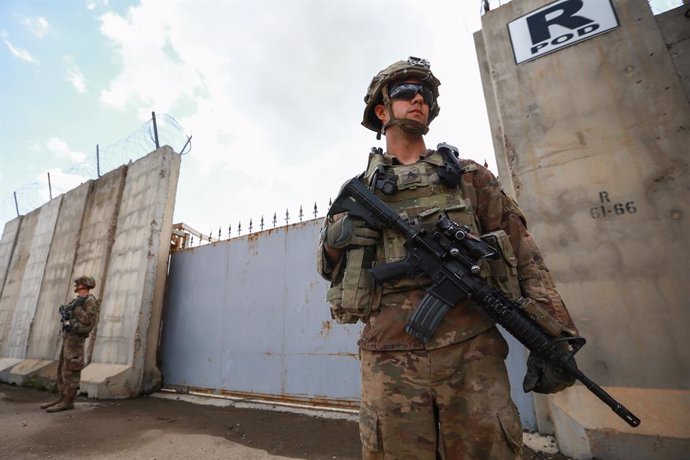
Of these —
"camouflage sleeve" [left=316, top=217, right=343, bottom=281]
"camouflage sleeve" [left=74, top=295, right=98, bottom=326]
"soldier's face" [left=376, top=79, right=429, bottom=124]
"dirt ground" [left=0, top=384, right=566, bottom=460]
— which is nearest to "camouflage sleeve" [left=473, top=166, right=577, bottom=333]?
"soldier's face" [left=376, top=79, right=429, bottom=124]

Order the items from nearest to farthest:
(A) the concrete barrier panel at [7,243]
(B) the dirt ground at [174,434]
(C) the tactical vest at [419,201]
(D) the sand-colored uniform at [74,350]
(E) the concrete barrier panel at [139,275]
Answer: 1. (C) the tactical vest at [419,201]
2. (B) the dirt ground at [174,434]
3. (D) the sand-colored uniform at [74,350]
4. (E) the concrete barrier panel at [139,275]
5. (A) the concrete barrier panel at [7,243]

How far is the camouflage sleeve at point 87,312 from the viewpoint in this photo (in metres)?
5.06

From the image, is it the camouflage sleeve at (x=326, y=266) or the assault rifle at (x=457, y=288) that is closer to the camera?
the assault rifle at (x=457, y=288)

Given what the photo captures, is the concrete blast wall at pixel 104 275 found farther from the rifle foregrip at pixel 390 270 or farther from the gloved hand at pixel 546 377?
the gloved hand at pixel 546 377

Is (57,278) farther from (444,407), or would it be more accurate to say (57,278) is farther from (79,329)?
(444,407)

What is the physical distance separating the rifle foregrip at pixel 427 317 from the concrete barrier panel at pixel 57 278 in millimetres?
8751

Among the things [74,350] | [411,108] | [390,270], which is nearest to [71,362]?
[74,350]

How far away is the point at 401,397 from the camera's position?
1259 mm

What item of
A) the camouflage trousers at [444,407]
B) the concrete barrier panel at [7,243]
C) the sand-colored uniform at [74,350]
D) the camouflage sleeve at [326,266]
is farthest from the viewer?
the concrete barrier panel at [7,243]

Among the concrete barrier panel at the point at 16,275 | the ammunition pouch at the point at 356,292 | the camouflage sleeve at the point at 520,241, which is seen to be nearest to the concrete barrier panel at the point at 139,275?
the concrete barrier panel at the point at 16,275

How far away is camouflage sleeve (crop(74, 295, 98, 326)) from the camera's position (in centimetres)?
506

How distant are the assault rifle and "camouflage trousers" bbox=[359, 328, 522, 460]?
119mm

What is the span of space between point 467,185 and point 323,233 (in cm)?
72

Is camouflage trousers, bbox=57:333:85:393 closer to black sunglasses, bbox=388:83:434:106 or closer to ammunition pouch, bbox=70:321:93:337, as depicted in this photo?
ammunition pouch, bbox=70:321:93:337
